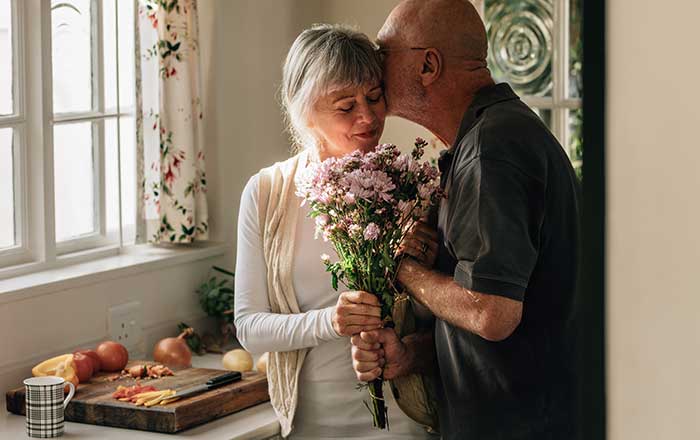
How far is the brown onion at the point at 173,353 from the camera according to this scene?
7.91ft

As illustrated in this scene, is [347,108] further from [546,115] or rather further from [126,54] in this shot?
[546,115]

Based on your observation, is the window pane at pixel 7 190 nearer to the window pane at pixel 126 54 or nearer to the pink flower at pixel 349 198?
the window pane at pixel 126 54

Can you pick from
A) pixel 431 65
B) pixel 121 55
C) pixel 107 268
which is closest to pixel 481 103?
pixel 431 65

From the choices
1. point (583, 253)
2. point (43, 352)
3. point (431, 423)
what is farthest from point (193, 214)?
point (583, 253)

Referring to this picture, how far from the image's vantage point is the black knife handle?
2.09 meters

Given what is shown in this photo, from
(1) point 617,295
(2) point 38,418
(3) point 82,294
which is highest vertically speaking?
(1) point 617,295

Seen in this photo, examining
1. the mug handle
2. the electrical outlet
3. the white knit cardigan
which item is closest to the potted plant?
the electrical outlet

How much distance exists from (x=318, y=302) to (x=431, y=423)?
35 cm

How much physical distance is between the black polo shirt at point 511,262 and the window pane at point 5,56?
4.61ft

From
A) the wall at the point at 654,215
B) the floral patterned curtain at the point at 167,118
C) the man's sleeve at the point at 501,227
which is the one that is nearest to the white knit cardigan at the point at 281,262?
the man's sleeve at the point at 501,227

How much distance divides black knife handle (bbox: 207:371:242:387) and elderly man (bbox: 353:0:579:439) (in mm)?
629

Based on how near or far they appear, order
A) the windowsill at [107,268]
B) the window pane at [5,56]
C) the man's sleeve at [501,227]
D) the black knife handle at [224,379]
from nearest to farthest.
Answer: the man's sleeve at [501,227]
the black knife handle at [224,379]
the windowsill at [107,268]
the window pane at [5,56]

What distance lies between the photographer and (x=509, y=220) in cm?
119

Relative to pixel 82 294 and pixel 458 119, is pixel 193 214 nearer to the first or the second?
pixel 82 294
